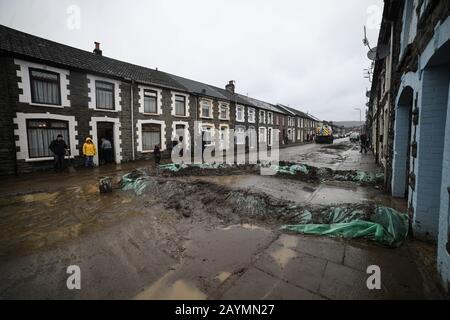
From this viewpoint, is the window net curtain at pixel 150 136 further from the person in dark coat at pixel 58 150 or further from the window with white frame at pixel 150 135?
the person in dark coat at pixel 58 150

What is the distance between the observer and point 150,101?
15203mm

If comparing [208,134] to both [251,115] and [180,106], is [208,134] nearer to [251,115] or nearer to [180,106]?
[180,106]

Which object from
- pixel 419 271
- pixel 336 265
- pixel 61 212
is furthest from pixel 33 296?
pixel 419 271

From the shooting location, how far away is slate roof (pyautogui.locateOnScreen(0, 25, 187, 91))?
9.78m

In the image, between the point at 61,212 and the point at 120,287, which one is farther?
the point at 61,212

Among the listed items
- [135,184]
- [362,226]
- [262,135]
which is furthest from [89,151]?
[262,135]

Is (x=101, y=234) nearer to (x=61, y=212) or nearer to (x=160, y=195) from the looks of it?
(x=61, y=212)

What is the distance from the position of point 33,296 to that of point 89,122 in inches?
455

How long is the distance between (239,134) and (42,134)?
696 inches

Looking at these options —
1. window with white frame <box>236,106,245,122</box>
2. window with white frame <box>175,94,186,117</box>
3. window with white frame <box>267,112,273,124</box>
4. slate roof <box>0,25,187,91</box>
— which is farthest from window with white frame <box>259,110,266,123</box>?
slate roof <box>0,25,187,91</box>

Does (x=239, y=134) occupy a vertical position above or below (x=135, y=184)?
above

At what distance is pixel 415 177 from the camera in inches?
151

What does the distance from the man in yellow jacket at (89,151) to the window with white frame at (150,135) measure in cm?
361

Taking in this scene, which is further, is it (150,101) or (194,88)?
(194,88)
